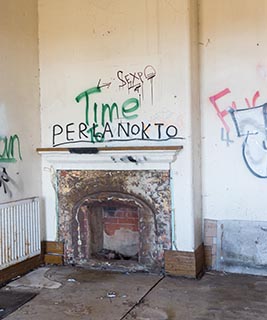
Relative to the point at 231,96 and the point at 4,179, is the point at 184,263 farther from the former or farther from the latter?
the point at 4,179

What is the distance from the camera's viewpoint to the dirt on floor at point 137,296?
299cm

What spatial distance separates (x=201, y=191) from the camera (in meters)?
3.98

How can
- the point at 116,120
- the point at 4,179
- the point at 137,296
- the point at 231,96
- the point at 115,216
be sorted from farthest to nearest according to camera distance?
the point at 115,216, the point at 116,120, the point at 231,96, the point at 4,179, the point at 137,296

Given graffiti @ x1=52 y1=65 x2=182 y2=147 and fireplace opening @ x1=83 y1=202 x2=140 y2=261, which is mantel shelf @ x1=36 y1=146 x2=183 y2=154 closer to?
graffiti @ x1=52 y1=65 x2=182 y2=147

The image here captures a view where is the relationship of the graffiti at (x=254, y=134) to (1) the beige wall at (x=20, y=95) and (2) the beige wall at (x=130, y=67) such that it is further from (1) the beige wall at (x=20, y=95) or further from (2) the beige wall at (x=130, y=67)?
(1) the beige wall at (x=20, y=95)

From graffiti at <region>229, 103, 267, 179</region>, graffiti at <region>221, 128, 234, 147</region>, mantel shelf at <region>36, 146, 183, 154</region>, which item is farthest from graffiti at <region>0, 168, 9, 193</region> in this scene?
graffiti at <region>229, 103, 267, 179</region>

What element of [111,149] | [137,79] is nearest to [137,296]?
[111,149]

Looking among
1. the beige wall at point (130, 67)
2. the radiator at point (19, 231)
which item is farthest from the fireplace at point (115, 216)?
the radiator at point (19, 231)

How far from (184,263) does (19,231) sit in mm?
1520

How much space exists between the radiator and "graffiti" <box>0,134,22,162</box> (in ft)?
1.31

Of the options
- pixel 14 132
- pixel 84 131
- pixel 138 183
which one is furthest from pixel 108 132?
pixel 14 132

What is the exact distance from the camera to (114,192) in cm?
399

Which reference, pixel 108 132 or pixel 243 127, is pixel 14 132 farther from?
pixel 243 127

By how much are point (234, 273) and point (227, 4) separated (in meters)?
2.43
